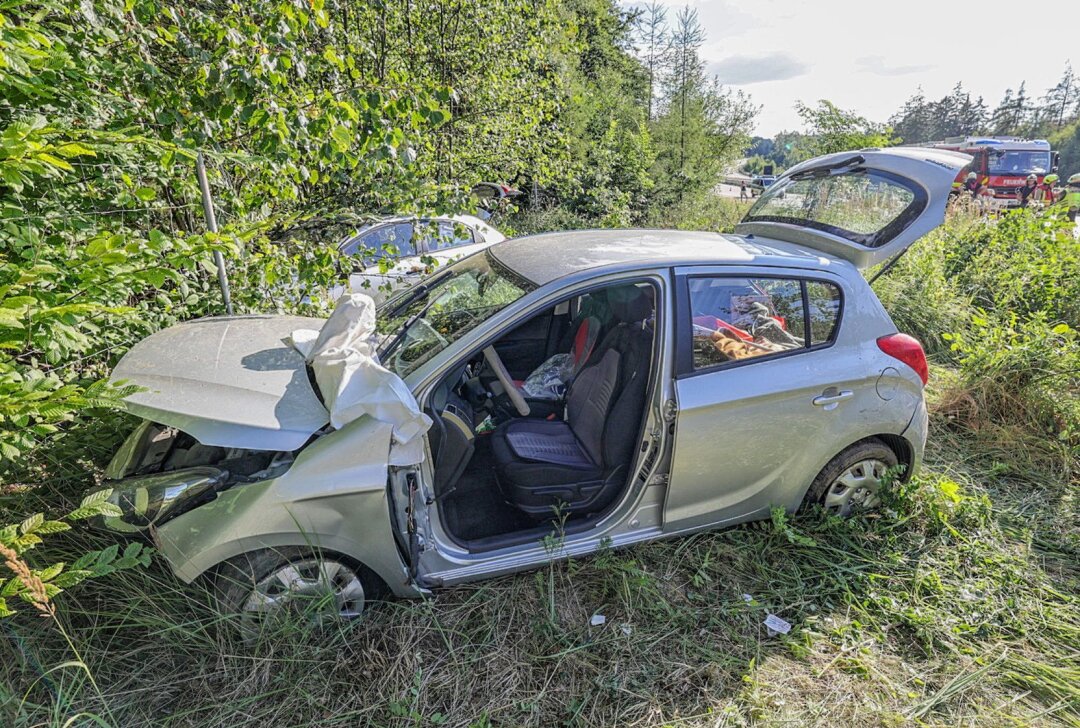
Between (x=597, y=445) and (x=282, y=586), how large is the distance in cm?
148

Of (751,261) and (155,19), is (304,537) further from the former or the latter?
(155,19)

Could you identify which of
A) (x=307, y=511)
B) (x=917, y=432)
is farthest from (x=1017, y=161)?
(x=307, y=511)

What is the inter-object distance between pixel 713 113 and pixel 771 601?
1257 centimetres

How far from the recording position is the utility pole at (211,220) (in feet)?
→ 9.43

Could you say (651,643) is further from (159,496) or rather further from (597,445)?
(159,496)

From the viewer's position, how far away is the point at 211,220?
2.92 m

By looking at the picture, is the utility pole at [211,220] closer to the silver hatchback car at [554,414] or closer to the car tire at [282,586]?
the silver hatchback car at [554,414]

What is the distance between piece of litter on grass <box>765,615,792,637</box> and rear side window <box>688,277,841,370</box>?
3.83ft

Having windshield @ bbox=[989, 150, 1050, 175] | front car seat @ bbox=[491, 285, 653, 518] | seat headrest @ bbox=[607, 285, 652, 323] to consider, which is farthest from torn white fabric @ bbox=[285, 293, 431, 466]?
windshield @ bbox=[989, 150, 1050, 175]

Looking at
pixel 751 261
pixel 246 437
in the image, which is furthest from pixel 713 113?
pixel 246 437

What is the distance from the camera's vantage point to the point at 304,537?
202 cm

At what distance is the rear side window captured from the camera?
2.52 meters

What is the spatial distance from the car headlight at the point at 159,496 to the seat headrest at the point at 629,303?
73.5 inches

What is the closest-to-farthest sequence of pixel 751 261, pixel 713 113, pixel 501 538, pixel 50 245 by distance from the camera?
pixel 50 245
pixel 501 538
pixel 751 261
pixel 713 113
